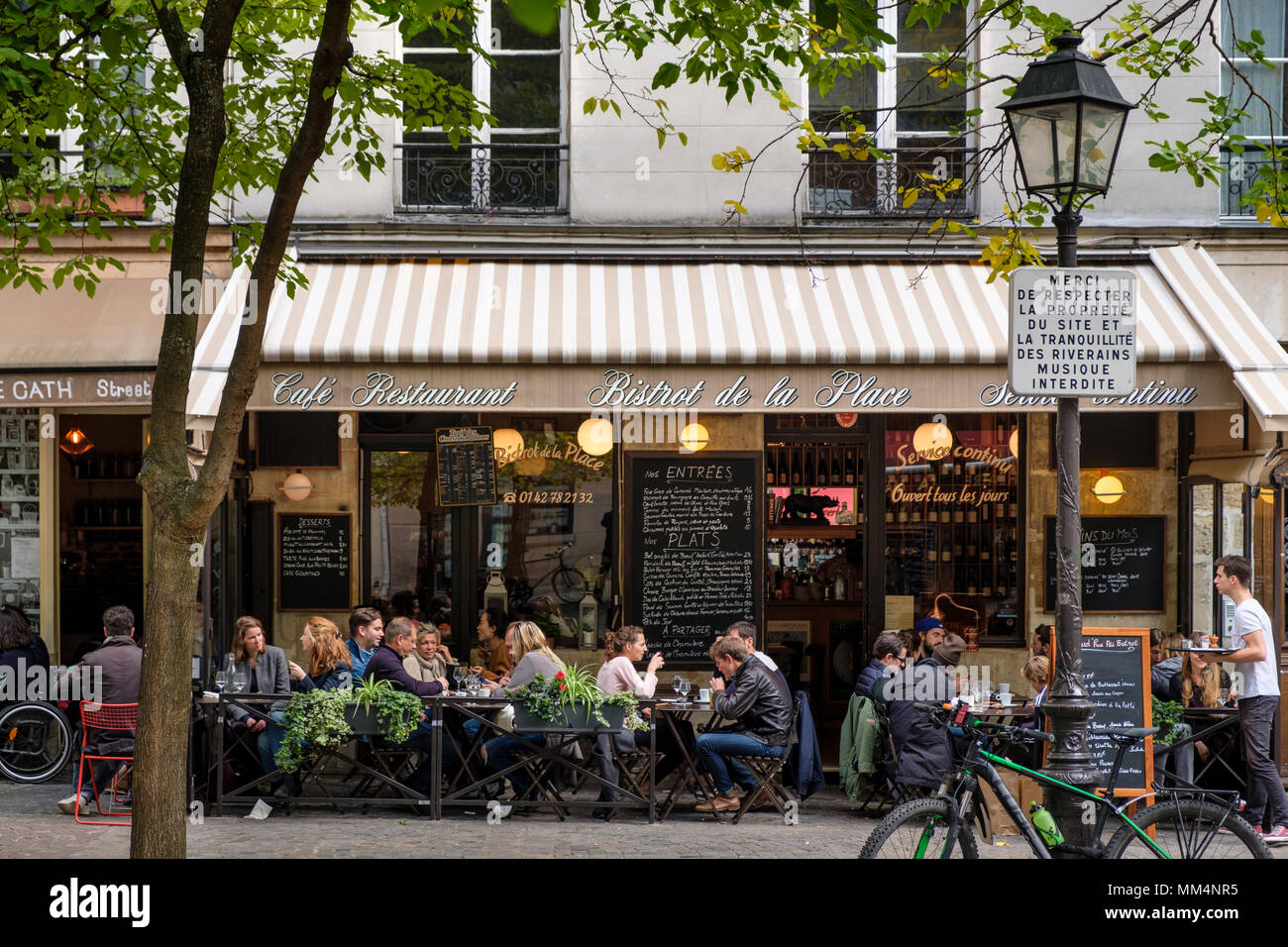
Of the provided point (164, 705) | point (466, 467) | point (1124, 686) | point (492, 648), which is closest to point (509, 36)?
point (466, 467)

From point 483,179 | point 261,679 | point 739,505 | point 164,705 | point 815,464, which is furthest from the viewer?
point 815,464

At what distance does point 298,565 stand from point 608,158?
445 cm

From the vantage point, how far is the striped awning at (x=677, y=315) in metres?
9.33

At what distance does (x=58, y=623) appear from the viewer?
11258 millimetres

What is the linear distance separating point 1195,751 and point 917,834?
4.58 metres

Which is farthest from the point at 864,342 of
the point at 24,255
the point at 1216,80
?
the point at 24,255

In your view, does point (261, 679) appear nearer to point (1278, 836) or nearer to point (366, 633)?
point (366, 633)

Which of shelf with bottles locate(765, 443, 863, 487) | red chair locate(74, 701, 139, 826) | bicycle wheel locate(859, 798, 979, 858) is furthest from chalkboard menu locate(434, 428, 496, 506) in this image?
bicycle wheel locate(859, 798, 979, 858)

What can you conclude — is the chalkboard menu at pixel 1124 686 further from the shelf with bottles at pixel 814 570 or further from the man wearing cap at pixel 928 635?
the shelf with bottles at pixel 814 570

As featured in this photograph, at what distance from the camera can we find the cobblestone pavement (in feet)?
26.0

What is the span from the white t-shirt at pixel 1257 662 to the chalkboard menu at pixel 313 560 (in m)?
7.10

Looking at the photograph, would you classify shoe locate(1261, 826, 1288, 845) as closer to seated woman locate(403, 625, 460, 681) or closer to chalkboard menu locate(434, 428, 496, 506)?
seated woman locate(403, 625, 460, 681)

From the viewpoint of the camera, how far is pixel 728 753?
9094mm

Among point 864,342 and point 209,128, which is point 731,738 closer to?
point 864,342
